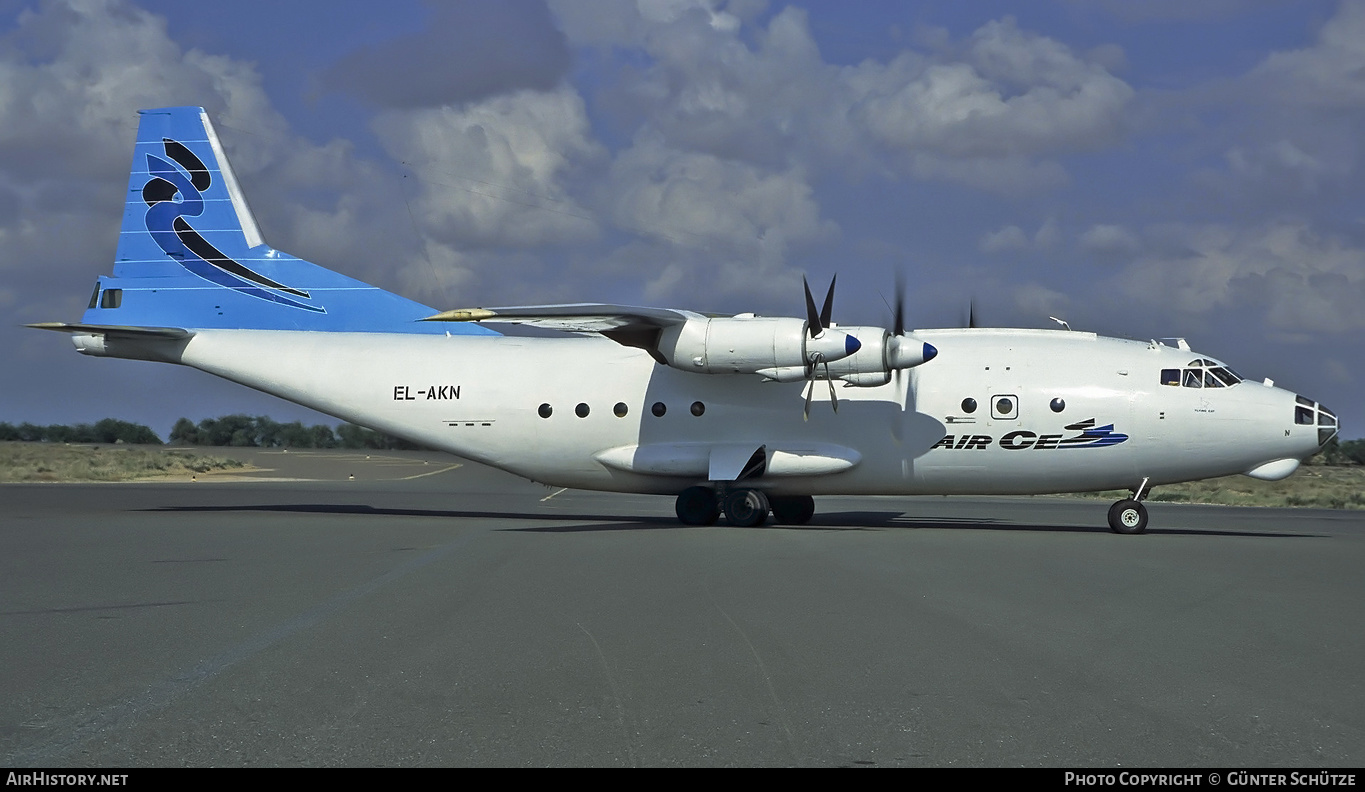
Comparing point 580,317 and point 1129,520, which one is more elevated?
point 580,317

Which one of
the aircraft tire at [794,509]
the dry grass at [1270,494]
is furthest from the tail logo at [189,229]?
the dry grass at [1270,494]

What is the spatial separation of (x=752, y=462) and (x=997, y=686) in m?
16.8

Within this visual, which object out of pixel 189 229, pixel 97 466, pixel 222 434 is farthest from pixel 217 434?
pixel 189 229

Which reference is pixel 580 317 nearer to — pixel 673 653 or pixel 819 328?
pixel 819 328

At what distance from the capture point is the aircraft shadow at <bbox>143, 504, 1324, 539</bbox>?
75.4ft

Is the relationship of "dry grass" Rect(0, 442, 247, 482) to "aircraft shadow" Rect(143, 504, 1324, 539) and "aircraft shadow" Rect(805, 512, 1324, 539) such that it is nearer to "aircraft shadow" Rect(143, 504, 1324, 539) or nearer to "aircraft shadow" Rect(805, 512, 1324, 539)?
"aircraft shadow" Rect(143, 504, 1324, 539)

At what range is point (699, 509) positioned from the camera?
2445 centimetres

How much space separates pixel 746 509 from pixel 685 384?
10.2 ft

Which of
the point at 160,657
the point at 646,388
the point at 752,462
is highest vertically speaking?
the point at 646,388

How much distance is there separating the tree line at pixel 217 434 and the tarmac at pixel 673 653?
3939 inches

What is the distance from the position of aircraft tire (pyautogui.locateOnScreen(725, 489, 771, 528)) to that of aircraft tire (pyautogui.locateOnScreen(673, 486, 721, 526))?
1.31 ft
